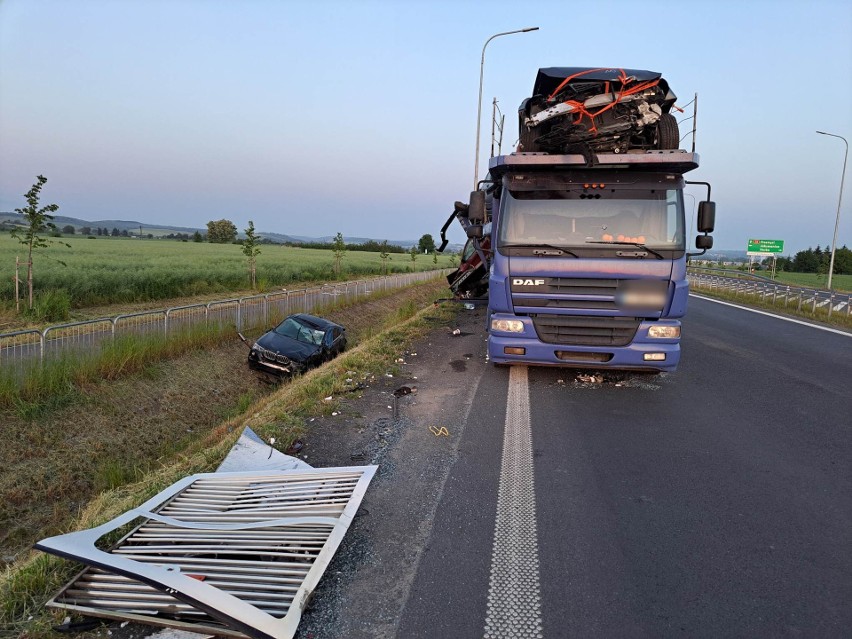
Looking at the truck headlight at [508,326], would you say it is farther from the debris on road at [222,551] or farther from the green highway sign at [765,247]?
the green highway sign at [765,247]

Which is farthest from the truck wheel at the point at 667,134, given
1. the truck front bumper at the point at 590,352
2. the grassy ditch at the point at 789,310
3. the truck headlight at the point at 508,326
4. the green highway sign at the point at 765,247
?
the green highway sign at the point at 765,247

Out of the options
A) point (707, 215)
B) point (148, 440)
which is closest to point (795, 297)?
point (707, 215)

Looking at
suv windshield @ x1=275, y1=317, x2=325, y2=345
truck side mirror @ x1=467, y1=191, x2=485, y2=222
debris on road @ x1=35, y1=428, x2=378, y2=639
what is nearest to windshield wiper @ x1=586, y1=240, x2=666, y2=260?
truck side mirror @ x1=467, y1=191, x2=485, y2=222

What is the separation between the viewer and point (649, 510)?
3.71 m

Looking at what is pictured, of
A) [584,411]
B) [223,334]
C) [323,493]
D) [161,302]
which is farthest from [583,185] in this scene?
[161,302]

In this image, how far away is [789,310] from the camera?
65.4 ft

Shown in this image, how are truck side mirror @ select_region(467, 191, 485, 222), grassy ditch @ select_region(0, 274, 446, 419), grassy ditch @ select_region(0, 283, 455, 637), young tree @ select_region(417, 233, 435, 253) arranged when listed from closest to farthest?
grassy ditch @ select_region(0, 283, 455, 637) → truck side mirror @ select_region(467, 191, 485, 222) → grassy ditch @ select_region(0, 274, 446, 419) → young tree @ select_region(417, 233, 435, 253)

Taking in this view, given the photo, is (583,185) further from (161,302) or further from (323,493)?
(161,302)

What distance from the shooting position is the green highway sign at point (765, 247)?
4959cm

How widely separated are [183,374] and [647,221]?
9.90 meters

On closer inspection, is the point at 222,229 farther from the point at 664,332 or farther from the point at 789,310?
the point at 664,332

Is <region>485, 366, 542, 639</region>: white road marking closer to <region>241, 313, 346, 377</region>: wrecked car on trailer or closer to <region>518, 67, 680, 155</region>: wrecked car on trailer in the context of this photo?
<region>518, 67, 680, 155</region>: wrecked car on trailer

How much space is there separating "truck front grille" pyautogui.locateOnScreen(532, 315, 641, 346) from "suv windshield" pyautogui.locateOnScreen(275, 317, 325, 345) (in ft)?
25.6

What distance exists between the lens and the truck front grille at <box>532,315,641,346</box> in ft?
21.4
